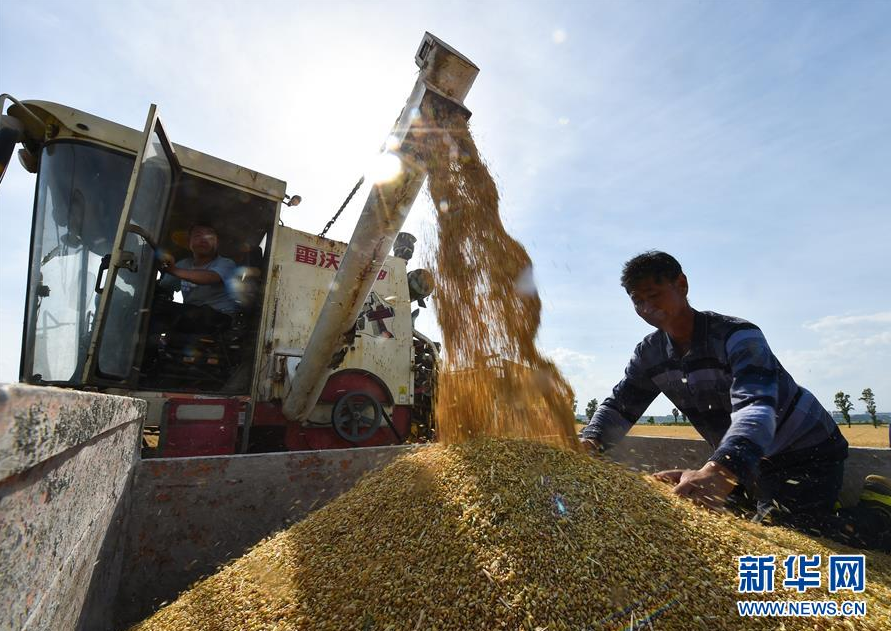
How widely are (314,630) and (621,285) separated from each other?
2.31 meters

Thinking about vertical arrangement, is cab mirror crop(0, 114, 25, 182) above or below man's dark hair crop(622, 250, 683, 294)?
above

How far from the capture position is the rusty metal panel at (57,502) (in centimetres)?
71

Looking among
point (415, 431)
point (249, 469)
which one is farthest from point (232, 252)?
point (249, 469)

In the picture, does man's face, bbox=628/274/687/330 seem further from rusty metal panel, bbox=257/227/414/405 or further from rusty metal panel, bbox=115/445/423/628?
rusty metal panel, bbox=257/227/414/405

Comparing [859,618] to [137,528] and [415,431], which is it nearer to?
[137,528]

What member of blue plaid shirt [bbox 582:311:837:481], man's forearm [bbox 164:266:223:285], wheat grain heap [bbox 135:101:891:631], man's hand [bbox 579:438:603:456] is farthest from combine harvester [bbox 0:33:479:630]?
blue plaid shirt [bbox 582:311:837:481]

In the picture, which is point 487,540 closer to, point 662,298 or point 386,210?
point 386,210

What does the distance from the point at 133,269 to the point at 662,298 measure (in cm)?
288

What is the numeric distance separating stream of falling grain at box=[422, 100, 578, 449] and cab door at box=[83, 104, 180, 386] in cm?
171

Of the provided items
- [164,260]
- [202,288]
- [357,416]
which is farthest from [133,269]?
[357,416]

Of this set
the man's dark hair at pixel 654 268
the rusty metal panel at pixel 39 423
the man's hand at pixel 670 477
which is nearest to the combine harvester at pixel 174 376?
the rusty metal panel at pixel 39 423

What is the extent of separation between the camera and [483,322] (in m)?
2.40

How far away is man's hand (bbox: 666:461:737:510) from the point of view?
165cm

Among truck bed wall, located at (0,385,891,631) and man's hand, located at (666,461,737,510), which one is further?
man's hand, located at (666,461,737,510)
